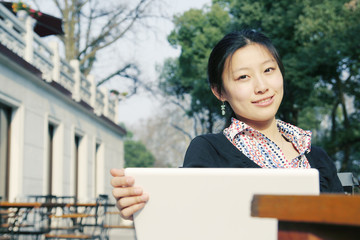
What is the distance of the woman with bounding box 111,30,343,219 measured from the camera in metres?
1.77

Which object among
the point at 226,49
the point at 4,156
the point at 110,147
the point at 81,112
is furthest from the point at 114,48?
the point at 226,49

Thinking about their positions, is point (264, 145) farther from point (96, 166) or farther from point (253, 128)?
point (96, 166)

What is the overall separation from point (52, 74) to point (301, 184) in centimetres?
1337

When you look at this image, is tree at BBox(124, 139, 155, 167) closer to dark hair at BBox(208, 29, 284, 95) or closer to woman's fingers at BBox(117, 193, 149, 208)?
dark hair at BBox(208, 29, 284, 95)

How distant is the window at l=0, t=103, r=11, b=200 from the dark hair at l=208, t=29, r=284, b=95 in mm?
8887

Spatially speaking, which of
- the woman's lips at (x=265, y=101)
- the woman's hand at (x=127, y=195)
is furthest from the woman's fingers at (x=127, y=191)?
the woman's lips at (x=265, y=101)

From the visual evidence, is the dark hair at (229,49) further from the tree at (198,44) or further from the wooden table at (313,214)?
the tree at (198,44)

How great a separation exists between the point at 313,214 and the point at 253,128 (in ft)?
4.31

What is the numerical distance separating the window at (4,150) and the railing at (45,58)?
132cm

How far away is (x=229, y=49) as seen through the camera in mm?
1942

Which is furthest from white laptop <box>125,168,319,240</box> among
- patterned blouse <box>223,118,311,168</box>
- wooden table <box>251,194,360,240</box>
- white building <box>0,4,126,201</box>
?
white building <box>0,4,126,201</box>

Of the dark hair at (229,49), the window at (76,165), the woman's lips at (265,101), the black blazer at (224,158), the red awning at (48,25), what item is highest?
the red awning at (48,25)

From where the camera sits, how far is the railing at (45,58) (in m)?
10.5

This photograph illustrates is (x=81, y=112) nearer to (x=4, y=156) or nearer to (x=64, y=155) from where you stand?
(x=64, y=155)
